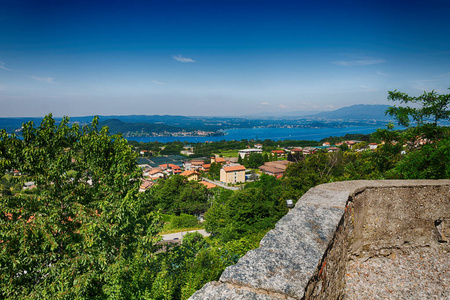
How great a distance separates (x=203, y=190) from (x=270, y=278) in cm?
3811

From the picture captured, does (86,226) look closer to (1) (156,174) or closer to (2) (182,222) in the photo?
(2) (182,222)

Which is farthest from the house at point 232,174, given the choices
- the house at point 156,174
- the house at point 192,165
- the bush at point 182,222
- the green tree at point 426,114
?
the green tree at point 426,114

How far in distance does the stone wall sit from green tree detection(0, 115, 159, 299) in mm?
2971

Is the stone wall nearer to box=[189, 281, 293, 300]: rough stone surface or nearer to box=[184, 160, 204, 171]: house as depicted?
box=[189, 281, 293, 300]: rough stone surface

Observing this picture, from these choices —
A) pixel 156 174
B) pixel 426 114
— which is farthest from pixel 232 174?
pixel 426 114

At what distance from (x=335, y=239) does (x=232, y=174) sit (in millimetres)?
60326

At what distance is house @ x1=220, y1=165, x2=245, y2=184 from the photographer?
62203 mm

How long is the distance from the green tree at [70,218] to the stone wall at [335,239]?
2.97 metres

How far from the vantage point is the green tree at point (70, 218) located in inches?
165

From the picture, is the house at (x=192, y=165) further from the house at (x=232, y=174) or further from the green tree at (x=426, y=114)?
the green tree at (x=426, y=114)

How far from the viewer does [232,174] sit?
206 feet

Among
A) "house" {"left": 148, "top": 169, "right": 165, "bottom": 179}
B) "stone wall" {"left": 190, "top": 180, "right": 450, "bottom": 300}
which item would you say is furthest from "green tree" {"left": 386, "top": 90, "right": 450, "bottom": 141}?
"house" {"left": 148, "top": 169, "right": 165, "bottom": 179}

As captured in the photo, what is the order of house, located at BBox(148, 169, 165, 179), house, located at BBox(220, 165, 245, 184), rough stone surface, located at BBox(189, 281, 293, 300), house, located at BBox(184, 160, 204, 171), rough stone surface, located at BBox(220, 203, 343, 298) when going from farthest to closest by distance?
house, located at BBox(184, 160, 204, 171) → house, located at BBox(148, 169, 165, 179) → house, located at BBox(220, 165, 245, 184) → rough stone surface, located at BBox(220, 203, 343, 298) → rough stone surface, located at BBox(189, 281, 293, 300)

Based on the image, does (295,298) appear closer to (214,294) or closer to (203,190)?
(214,294)
